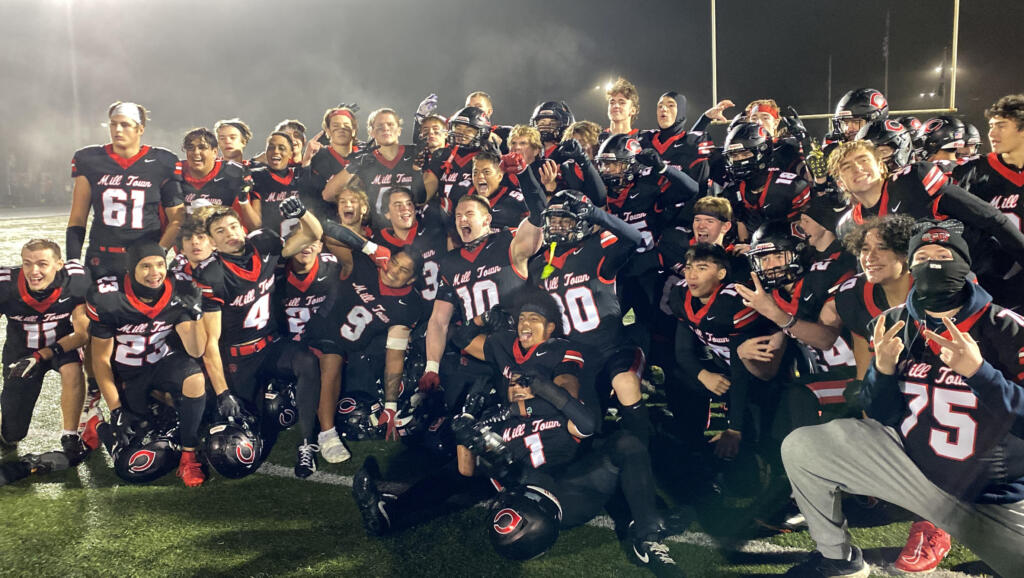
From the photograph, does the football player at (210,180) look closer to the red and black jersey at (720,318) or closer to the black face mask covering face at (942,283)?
the red and black jersey at (720,318)

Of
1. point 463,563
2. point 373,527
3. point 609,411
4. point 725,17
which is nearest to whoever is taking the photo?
point 463,563

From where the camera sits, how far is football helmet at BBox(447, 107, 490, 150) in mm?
5598

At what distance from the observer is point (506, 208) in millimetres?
5430

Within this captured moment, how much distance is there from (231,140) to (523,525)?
16.5 ft

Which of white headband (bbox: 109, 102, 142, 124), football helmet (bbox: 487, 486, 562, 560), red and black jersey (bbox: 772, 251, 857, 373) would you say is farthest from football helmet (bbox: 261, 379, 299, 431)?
red and black jersey (bbox: 772, 251, 857, 373)

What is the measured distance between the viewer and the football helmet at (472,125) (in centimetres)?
560

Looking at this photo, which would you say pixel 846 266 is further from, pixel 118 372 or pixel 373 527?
pixel 118 372

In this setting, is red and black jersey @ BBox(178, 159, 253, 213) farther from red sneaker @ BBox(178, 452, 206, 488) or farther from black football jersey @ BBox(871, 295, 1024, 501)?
black football jersey @ BBox(871, 295, 1024, 501)

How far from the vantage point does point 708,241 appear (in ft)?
14.6

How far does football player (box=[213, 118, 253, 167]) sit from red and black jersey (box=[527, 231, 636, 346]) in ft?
11.9

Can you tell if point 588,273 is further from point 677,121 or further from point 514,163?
point 677,121

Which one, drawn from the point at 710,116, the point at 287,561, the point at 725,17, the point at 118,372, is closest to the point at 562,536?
the point at 287,561

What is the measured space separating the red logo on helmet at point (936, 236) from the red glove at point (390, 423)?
145 inches

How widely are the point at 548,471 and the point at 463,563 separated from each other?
703 millimetres
